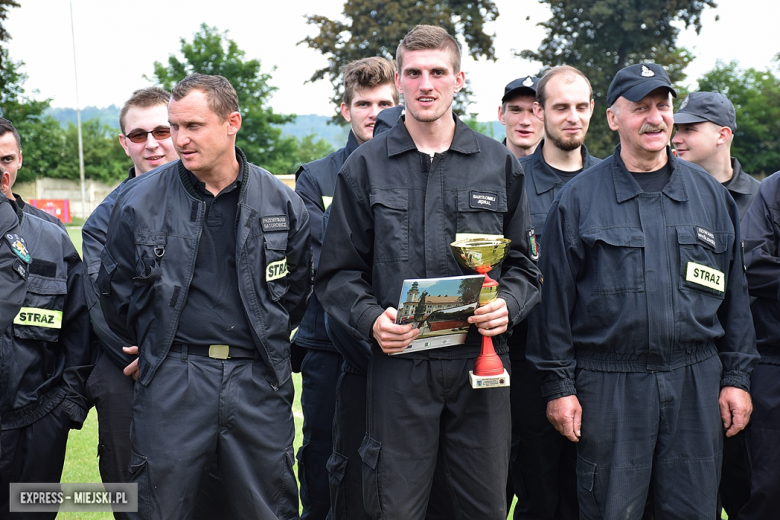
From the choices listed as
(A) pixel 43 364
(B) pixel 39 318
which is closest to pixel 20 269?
(B) pixel 39 318

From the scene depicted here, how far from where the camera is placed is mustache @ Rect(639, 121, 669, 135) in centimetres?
385

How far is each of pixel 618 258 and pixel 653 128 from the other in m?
0.72

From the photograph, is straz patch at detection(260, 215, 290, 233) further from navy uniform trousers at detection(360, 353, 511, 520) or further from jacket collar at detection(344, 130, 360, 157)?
jacket collar at detection(344, 130, 360, 157)

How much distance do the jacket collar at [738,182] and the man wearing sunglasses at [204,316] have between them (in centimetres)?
303

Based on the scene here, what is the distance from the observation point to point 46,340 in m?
4.28

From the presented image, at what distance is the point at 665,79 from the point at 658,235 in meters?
0.87

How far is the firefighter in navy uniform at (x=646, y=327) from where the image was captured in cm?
359

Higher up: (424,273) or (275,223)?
(275,223)

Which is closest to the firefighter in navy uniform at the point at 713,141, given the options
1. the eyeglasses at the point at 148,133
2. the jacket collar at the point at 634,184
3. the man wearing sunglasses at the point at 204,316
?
the jacket collar at the point at 634,184

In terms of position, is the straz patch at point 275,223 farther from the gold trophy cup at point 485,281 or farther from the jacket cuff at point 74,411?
the jacket cuff at point 74,411

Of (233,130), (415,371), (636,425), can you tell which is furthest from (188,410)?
(636,425)

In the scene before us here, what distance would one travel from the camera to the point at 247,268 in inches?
140

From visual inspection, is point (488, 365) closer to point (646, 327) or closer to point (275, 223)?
point (646, 327)

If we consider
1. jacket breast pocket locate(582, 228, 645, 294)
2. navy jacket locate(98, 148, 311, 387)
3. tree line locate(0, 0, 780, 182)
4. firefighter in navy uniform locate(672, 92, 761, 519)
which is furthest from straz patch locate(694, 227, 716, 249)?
tree line locate(0, 0, 780, 182)
